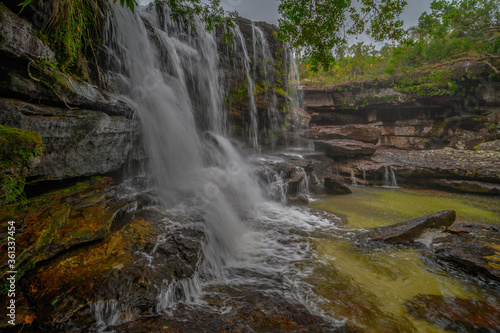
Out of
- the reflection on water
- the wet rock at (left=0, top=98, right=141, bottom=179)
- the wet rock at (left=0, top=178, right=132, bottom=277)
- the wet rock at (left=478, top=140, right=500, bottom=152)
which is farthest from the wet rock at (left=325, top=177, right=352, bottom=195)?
the wet rock at (left=478, top=140, right=500, bottom=152)

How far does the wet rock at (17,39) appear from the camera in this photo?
3004 millimetres

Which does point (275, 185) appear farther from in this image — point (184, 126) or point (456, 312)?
point (456, 312)

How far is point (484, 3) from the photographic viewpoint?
14.3 m

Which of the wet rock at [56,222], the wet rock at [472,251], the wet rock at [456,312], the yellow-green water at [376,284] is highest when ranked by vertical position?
the wet rock at [56,222]

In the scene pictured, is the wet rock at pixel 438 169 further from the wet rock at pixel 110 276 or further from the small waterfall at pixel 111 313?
the small waterfall at pixel 111 313

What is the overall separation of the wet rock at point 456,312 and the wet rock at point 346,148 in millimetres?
10952

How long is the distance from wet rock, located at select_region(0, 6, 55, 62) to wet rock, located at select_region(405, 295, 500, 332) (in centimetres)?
686

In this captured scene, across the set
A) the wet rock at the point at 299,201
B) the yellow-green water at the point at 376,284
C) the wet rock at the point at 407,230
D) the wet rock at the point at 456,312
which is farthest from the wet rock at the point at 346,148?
the wet rock at the point at 456,312

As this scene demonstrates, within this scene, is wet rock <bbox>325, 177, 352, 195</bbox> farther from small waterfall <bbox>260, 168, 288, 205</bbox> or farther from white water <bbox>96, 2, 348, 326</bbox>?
small waterfall <bbox>260, 168, 288, 205</bbox>

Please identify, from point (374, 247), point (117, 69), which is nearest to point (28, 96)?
point (117, 69)

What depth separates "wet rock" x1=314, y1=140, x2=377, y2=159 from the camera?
13227 mm

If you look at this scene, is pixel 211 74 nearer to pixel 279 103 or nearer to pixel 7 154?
pixel 279 103

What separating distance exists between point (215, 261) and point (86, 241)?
6.76 feet

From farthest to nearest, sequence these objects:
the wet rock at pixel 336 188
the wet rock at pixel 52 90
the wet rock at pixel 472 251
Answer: the wet rock at pixel 336 188 < the wet rock at pixel 472 251 < the wet rock at pixel 52 90
